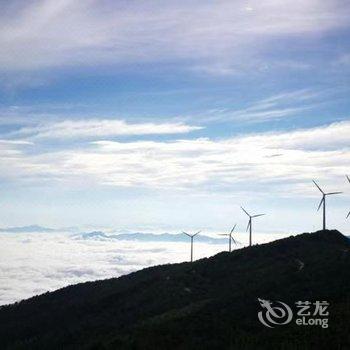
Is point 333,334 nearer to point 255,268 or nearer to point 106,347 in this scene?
point 106,347

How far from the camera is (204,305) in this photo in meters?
71.3

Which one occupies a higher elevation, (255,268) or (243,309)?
(255,268)

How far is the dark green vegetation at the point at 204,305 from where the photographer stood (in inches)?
1973

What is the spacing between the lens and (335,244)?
116m

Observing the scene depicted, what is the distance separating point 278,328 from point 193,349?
9742 millimetres

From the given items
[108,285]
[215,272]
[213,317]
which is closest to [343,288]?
[213,317]

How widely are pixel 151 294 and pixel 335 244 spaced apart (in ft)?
160

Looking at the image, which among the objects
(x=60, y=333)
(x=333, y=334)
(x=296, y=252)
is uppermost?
(x=296, y=252)

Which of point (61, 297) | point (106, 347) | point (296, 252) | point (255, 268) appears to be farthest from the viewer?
point (61, 297)

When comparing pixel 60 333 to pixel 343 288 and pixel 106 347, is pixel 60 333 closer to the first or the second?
pixel 106 347

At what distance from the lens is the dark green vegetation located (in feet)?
164

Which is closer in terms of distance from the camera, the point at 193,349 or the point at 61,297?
the point at 193,349

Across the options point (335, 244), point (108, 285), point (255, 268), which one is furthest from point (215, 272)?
point (108, 285)

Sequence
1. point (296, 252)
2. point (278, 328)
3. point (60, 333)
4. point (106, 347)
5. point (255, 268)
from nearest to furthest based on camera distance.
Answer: point (278, 328), point (106, 347), point (60, 333), point (255, 268), point (296, 252)
